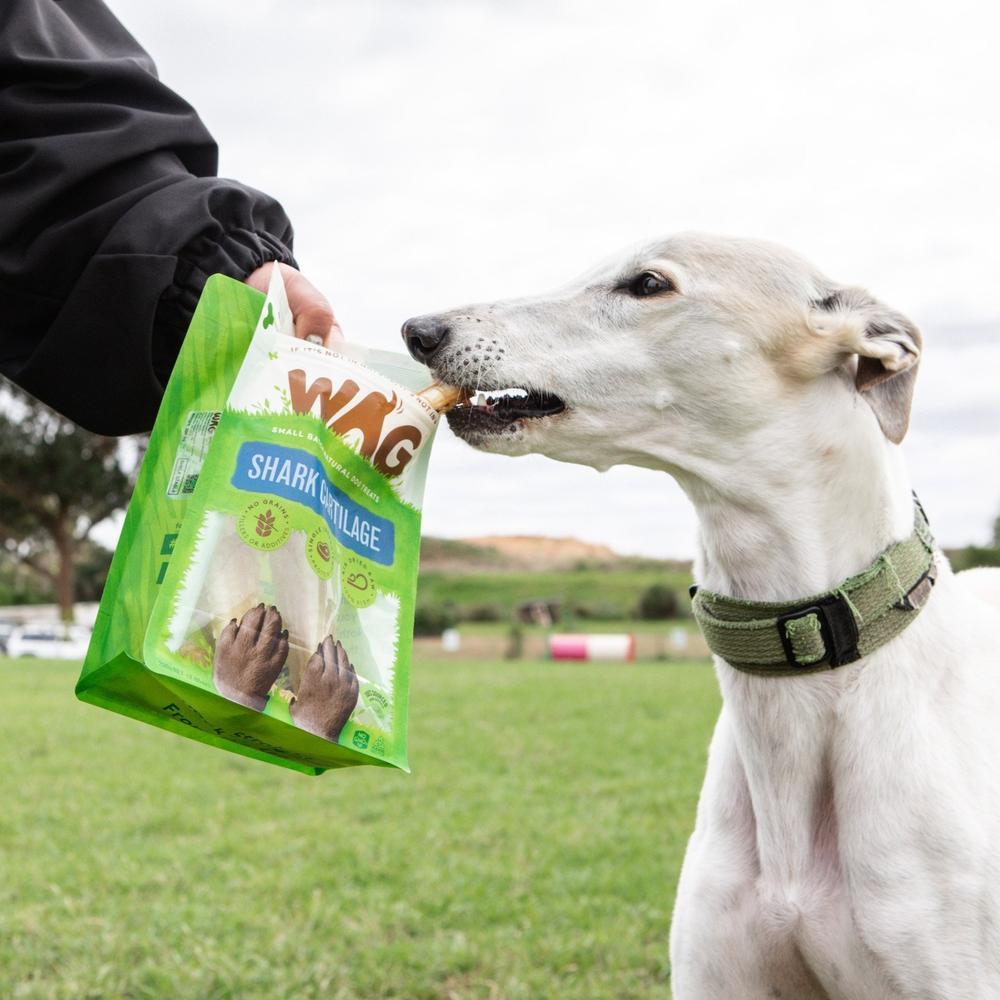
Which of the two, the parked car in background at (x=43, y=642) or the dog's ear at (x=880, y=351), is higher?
the parked car in background at (x=43, y=642)

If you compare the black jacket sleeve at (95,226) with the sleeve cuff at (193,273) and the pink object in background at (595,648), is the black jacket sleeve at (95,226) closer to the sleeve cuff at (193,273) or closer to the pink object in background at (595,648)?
the sleeve cuff at (193,273)

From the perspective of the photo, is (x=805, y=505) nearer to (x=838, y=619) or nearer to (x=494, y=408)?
(x=838, y=619)

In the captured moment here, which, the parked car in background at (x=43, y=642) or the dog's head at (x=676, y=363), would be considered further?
the parked car in background at (x=43, y=642)

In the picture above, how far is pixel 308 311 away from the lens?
2.34 m

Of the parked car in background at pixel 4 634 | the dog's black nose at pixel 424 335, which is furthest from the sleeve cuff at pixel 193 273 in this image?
the parked car in background at pixel 4 634

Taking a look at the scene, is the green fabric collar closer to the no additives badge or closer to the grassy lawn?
the no additives badge

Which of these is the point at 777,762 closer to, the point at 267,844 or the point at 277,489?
the point at 277,489

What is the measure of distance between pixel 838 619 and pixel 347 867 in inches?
133

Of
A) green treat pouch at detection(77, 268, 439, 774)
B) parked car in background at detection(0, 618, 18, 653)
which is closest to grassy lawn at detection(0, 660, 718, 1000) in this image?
green treat pouch at detection(77, 268, 439, 774)

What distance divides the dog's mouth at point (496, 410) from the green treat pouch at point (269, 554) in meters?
0.14

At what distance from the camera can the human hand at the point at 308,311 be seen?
2340 millimetres

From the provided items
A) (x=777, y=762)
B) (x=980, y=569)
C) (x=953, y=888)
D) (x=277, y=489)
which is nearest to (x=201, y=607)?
(x=277, y=489)

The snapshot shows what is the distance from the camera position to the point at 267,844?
5.40m

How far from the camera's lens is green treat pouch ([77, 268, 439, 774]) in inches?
73.4
